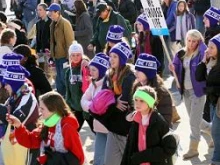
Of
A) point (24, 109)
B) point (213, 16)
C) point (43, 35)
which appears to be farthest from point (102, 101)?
point (43, 35)

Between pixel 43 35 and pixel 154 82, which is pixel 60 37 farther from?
pixel 154 82

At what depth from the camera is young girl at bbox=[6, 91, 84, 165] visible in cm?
572

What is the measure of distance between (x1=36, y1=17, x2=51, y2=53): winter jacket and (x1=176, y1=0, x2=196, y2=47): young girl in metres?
2.68

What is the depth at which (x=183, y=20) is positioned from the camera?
41.3 feet

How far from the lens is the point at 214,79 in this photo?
7.14 metres

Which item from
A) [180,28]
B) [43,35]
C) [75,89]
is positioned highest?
[180,28]

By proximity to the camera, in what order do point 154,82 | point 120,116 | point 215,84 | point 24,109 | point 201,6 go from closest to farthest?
1. point 154,82
2. point 24,109
3. point 120,116
4. point 215,84
5. point 201,6

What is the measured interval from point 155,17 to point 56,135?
380 cm

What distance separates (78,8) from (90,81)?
485cm

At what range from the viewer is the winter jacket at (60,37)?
443 inches

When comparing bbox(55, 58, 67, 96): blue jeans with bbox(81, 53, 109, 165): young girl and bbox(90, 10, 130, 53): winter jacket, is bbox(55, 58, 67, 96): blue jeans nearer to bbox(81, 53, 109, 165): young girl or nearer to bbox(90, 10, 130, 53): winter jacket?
bbox(90, 10, 130, 53): winter jacket

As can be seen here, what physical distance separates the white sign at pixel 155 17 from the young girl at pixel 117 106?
2.03 m

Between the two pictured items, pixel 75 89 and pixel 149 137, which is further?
pixel 75 89

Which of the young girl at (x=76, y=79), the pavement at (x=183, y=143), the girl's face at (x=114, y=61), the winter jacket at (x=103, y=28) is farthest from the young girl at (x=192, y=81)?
the winter jacket at (x=103, y=28)
